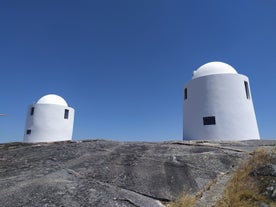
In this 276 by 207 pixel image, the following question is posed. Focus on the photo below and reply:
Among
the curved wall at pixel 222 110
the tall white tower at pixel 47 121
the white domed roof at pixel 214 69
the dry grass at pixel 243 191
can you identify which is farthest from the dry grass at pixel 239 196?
the tall white tower at pixel 47 121

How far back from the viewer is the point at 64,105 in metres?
26.6

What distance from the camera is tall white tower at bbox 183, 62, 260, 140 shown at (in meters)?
14.2

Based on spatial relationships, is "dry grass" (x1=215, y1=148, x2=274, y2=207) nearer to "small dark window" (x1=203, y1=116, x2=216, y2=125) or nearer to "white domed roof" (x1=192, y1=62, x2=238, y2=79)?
"small dark window" (x1=203, y1=116, x2=216, y2=125)

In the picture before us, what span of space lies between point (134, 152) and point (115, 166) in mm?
1659

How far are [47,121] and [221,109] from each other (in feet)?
67.0

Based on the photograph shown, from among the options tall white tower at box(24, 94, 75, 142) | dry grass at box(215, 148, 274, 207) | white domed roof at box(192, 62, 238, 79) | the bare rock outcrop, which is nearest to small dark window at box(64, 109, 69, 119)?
tall white tower at box(24, 94, 75, 142)

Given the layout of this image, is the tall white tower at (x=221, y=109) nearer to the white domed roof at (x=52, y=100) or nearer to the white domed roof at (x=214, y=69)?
the white domed roof at (x=214, y=69)

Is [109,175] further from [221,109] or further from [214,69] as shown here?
[214,69]

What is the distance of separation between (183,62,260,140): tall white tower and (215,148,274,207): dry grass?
926cm

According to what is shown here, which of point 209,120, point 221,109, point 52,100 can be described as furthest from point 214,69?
point 52,100

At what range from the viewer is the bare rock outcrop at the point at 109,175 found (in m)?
3.95

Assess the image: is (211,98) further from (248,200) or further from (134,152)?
(248,200)

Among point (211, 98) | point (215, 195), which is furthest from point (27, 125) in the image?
point (215, 195)

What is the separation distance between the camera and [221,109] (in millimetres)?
14500
